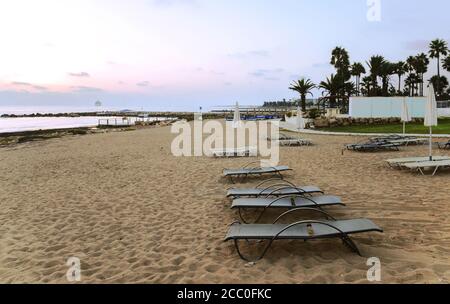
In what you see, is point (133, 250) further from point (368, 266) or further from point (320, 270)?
point (368, 266)

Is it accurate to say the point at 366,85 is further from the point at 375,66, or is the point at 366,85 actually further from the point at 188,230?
the point at 188,230

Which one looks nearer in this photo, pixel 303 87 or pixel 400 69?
pixel 303 87

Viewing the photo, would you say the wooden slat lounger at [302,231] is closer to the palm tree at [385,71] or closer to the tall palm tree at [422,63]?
the palm tree at [385,71]

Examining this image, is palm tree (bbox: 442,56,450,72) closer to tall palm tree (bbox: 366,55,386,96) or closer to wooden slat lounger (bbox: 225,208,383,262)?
tall palm tree (bbox: 366,55,386,96)

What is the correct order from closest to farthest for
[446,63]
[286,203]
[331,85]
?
[286,203] < [331,85] < [446,63]

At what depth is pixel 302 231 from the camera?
4.40m

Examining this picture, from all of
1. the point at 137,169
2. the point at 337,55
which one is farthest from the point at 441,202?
the point at 337,55

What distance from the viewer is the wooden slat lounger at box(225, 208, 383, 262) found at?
168 inches

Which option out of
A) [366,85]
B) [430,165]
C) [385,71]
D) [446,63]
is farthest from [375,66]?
[430,165]

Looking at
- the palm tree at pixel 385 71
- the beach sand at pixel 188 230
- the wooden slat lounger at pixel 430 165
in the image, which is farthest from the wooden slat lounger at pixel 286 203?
the palm tree at pixel 385 71

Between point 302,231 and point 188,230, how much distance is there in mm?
1898

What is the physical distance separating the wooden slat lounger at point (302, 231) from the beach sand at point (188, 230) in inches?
8.6

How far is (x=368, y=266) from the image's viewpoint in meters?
4.07
